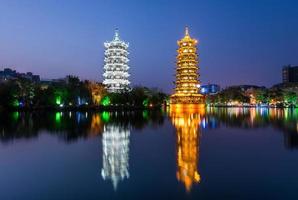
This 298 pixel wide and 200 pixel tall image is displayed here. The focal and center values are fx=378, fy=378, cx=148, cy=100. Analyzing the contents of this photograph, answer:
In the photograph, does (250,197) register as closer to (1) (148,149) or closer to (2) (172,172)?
(2) (172,172)

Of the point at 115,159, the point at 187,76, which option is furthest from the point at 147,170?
the point at 187,76

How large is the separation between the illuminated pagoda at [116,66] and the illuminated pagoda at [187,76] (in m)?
14.7

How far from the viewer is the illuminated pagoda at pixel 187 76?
105m

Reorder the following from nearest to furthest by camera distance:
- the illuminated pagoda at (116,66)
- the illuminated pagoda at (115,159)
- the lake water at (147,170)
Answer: the lake water at (147,170) → the illuminated pagoda at (115,159) → the illuminated pagoda at (116,66)

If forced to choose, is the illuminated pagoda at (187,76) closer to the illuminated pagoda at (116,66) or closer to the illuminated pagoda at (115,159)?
the illuminated pagoda at (116,66)

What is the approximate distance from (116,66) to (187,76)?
1997cm

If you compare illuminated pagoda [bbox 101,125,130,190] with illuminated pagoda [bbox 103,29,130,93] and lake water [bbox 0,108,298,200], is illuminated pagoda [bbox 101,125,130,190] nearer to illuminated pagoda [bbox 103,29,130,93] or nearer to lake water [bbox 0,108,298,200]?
lake water [bbox 0,108,298,200]

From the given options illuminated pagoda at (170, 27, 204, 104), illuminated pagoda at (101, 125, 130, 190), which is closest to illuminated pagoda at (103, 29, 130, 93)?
illuminated pagoda at (170, 27, 204, 104)

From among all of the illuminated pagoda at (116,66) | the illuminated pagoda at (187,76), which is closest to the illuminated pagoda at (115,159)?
the illuminated pagoda at (116,66)

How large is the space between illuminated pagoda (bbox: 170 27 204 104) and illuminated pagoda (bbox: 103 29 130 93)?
1468 centimetres

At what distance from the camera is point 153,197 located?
9305 mm

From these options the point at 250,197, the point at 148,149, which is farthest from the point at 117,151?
the point at 250,197

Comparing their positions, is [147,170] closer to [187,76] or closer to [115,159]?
[115,159]

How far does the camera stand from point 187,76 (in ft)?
343
